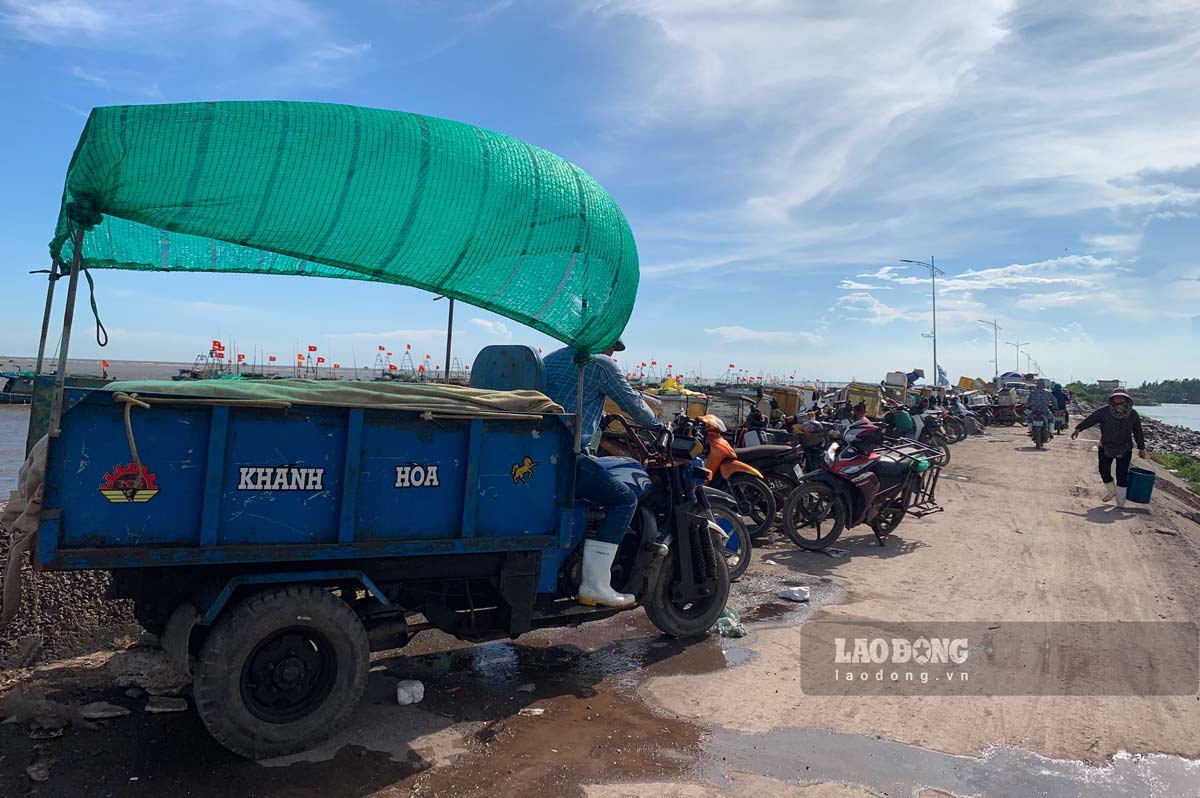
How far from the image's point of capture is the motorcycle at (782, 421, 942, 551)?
27.1 ft

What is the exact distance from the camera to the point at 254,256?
13.4ft

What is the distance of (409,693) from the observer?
414 cm

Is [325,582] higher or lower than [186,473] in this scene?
lower

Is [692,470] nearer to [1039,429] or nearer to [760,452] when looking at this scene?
[760,452]

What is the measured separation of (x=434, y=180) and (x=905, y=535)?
24.6 ft

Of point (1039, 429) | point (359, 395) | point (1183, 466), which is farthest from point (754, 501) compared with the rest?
point (1183, 466)

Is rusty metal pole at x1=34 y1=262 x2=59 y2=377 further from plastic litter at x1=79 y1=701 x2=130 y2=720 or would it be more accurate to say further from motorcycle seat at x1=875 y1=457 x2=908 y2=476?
motorcycle seat at x1=875 y1=457 x2=908 y2=476

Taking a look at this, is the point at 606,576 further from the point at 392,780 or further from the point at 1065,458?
the point at 1065,458

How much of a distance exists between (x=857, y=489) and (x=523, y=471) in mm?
5339

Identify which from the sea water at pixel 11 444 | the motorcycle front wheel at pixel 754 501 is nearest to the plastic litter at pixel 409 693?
the sea water at pixel 11 444

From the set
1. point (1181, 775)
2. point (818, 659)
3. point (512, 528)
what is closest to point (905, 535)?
point (818, 659)

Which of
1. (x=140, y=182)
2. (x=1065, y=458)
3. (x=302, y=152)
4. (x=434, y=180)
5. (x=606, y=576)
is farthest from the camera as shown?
(x=1065, y=458)

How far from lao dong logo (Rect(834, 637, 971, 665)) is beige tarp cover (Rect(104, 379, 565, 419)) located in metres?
2.70

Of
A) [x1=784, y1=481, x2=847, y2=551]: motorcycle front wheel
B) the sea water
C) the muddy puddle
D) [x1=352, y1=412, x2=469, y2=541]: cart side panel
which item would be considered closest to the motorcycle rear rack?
[x1=784, y1=481, x2=847, y2=551]: motorcycle front wheel
